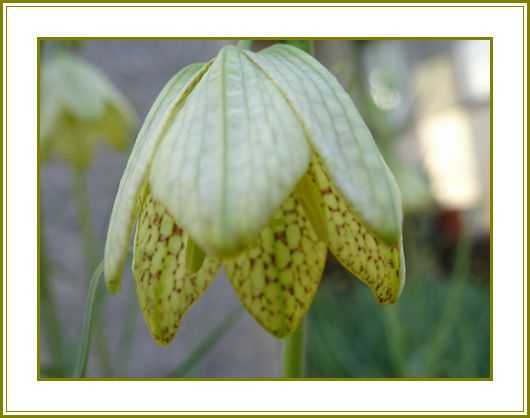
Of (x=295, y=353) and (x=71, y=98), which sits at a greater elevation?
(x=71, y=98)

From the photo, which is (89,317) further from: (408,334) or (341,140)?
(408,334)

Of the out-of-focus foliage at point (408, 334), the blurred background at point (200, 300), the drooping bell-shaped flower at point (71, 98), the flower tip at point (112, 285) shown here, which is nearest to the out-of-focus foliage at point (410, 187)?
the blurred background at point (200, 300)

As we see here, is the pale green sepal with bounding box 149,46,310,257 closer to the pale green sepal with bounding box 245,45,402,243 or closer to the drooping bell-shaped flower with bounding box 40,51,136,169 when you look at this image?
the pale green sepal with bounding box 245,45,402,243

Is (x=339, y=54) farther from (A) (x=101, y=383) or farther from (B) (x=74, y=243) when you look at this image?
(A) (x=101, y=383)

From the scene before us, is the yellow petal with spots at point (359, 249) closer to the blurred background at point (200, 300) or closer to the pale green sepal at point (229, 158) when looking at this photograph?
the pale green sepal at point (229, 158)

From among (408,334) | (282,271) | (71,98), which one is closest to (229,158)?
(282,271)

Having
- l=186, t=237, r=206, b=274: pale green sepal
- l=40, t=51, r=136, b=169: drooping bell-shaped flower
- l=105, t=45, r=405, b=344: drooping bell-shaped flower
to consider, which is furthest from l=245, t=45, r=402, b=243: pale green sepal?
l=40, t=51, r=136, b=169: drooping bell-shaped flower
